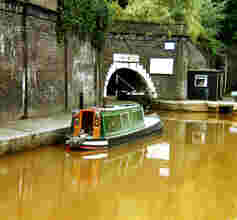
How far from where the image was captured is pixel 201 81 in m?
20.0

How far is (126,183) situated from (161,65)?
13015mm

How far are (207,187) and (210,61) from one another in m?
17.2

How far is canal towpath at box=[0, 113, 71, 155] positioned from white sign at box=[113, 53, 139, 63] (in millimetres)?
7793

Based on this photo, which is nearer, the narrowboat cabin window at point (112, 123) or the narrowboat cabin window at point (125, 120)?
the narrowboat cabin window at point (112, 123)

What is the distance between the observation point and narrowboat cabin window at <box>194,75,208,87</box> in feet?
65.2

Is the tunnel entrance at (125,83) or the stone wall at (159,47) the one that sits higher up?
the stone wall at (159,47)

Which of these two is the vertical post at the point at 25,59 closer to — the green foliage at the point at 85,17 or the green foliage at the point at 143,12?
the green foliage at the point at 85,17

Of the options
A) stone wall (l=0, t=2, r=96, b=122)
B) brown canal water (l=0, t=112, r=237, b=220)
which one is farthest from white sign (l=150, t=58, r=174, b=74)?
brown canal water (l=0, t=112, r=237, b=220)

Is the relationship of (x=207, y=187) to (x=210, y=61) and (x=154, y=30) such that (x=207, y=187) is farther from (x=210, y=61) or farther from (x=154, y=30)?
(x=210, y=61)

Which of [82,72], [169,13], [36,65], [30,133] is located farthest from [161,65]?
[30,133]

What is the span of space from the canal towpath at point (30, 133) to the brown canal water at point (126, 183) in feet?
0.78

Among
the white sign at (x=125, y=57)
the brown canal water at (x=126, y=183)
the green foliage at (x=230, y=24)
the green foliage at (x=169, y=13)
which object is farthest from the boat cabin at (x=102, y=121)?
the green foliage at (x=230, y=24)

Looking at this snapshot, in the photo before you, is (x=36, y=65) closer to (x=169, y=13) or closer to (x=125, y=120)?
(x=125, y=120)

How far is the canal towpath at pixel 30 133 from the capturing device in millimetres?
8281
